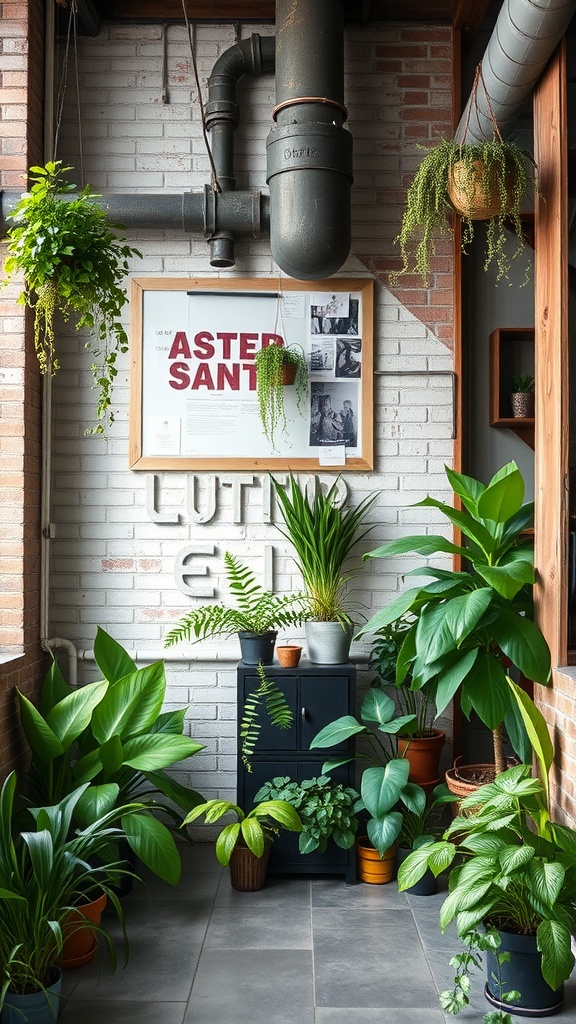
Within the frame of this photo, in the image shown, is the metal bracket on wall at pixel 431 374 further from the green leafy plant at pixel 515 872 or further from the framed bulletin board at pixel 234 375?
the green leafy plant at pixel 515 872

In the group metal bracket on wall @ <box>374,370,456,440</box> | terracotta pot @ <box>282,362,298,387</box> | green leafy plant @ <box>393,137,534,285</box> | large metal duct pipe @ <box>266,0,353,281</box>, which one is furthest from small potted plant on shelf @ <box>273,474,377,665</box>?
green leafy plant @ <box>393,137,534,285</box>

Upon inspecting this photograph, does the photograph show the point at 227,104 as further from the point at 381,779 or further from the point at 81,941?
the point at 81,941

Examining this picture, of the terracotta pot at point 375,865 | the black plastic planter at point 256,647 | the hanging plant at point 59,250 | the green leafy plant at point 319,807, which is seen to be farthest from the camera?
the black plastic planter at point 256,647

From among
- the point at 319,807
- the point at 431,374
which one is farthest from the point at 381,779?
the point at 431,374

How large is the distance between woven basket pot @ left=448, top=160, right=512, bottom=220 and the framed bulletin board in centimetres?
81

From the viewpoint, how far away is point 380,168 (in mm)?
3773

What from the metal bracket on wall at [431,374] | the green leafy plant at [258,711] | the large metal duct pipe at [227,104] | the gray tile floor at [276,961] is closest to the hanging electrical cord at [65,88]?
the large metal duct pipe at [227,104]

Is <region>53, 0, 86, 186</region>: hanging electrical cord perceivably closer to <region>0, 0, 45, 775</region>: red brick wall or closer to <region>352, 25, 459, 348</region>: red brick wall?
<region>0, 0, 45, 775</region>: red brick wall

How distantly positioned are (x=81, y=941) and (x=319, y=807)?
924mm

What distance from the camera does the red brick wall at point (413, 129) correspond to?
12.3 ft

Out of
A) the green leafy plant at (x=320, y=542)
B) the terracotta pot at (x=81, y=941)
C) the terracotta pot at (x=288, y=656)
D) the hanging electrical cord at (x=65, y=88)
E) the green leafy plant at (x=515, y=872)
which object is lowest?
the terracotta pot at (x=81, y=941)

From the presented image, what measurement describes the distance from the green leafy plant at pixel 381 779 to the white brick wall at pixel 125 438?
21.4 inches

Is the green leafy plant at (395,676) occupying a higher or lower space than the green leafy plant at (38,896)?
higher

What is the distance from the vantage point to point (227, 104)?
11.9ft
